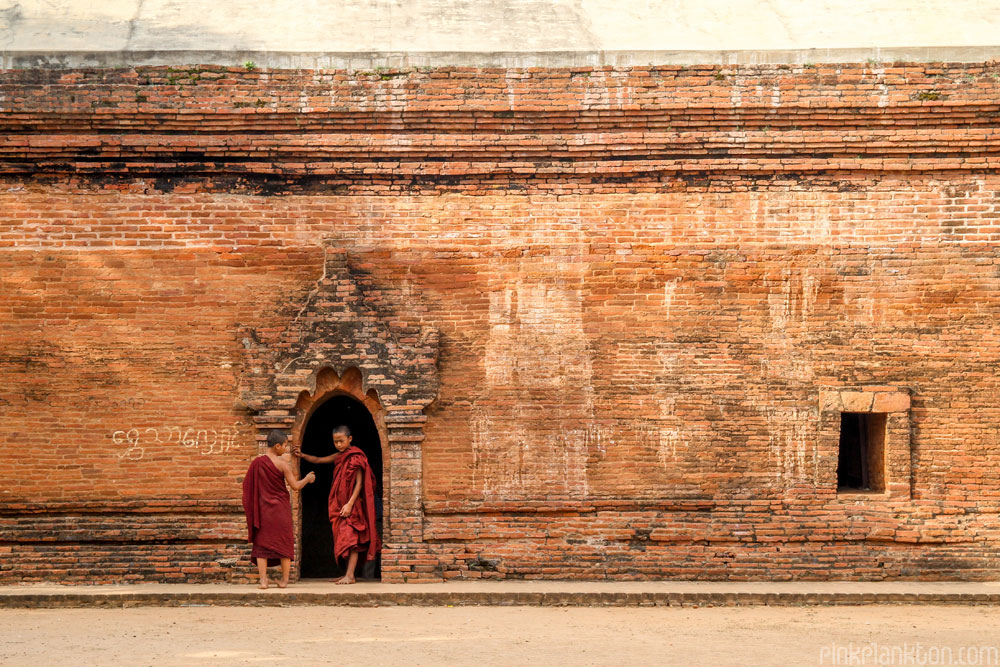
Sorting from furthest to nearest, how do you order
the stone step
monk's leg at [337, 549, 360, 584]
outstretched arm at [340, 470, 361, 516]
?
outstretched arm at [340, 470, 361, 516]
monk's leg at [337, 549, 360, 584]
the stone step

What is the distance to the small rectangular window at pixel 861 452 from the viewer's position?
9.59 metres

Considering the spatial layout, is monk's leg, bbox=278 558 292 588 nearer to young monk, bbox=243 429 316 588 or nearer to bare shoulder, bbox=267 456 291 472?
young monk, bbox=243 429 316 588

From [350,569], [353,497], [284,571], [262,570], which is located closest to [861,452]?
[353,497]

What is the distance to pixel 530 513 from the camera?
9.41 meters

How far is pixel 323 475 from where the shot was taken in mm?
10750

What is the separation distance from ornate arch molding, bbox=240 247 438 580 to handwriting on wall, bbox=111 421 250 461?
28cm

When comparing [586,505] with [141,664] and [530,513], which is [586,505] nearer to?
[530,513]

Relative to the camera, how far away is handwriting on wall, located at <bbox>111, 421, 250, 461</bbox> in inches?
369

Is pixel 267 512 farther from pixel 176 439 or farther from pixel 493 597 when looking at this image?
pixel 493 597

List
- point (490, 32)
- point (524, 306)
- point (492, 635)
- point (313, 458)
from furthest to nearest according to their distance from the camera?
point (490, 32) < point (524, 306) < point (313, 458) < point (492, 635)

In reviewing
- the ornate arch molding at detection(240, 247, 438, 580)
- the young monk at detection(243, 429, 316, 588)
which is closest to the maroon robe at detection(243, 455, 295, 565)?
the young monk at detection(243, 429, 316, 588)

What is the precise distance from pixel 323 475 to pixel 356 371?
172 cm

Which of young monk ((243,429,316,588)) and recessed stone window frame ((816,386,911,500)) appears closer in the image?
young monk ((243,429,316,588))

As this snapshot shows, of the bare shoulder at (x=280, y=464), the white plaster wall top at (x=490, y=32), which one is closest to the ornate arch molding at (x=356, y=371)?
the bare shoulder at (x=280, y=464)
